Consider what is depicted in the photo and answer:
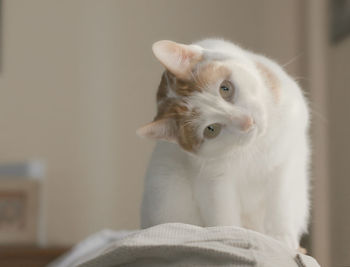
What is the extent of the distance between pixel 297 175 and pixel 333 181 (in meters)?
1.36

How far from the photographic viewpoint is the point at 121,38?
9.46 ft

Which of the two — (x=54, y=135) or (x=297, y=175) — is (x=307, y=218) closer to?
(x=297, y=175)

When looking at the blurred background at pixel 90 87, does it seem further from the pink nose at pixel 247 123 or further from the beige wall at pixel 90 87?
the pink nose at pixel 247 123

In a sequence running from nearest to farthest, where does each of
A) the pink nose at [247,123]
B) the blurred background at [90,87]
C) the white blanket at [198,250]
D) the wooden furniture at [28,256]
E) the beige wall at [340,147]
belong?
the white blanket at [198,250], the pink nose at [247,123], the beige wall at [340,147], the wooden furniture at [28,256], the blurred background at [90,87]

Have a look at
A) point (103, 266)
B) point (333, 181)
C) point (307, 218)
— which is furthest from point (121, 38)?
point (103, 266)

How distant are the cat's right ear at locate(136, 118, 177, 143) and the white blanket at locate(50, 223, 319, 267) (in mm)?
298

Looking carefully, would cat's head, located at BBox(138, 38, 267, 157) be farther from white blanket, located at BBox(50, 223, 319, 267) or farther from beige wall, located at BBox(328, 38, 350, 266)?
beige wall, located at BBox(328, 38, 350, 266)

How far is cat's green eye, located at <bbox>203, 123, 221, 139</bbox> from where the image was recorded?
2.75 feet

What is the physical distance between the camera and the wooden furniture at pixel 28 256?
235cm

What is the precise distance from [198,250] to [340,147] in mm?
1739

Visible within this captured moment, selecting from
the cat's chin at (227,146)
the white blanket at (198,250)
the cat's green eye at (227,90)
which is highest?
the cat's green eye at (227,90)

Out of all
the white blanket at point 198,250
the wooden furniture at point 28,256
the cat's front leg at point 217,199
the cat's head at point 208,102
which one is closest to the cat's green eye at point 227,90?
the cat's head at point 208,102

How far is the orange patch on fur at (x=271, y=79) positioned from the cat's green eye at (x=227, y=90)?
75 millimetres

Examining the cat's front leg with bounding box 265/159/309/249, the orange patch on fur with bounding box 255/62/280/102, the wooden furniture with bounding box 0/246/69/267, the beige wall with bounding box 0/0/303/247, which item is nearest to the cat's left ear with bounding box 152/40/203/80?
the orange patch on fur with bounding box 255/62/280/102
